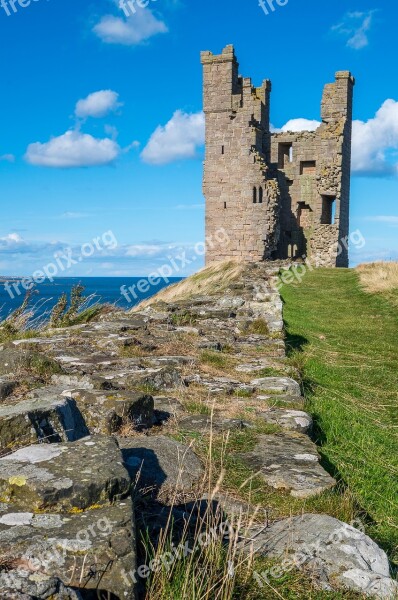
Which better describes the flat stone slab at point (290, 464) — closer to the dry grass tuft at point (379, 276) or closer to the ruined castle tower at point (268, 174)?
the dry grass tuft at point (379, 276)

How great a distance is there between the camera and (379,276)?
20.9 meters

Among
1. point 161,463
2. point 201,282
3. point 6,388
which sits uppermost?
point 6,388

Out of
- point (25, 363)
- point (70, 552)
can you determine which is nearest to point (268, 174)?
point (25, 363)

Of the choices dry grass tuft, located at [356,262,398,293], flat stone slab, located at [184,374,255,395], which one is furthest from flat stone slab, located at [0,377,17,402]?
dry grass tuft, located at [356,262,398,293]

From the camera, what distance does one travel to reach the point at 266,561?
2.78 meters

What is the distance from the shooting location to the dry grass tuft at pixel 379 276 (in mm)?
18531

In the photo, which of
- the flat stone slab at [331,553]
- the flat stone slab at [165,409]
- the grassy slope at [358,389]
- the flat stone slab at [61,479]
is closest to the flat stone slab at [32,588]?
the flat stone slab at [61,479]

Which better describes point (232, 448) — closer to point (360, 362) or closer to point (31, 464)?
point (31, 464)

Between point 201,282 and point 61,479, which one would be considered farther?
point 201,282

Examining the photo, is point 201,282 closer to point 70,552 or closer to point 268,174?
point 268,174

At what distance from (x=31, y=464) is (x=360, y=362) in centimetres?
760

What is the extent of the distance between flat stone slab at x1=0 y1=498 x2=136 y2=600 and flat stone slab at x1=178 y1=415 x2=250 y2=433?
1.89 metres

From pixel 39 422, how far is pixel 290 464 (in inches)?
62.1

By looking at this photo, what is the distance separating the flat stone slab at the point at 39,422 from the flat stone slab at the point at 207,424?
980 mm
